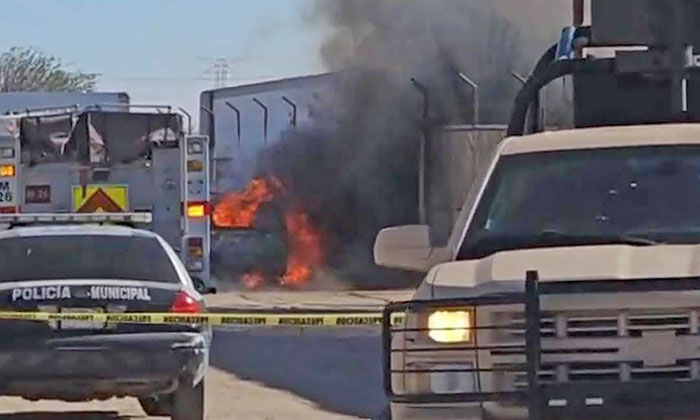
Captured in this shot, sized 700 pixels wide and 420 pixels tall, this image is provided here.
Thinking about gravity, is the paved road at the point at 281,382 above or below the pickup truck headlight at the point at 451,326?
below

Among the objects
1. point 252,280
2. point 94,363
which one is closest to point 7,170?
point 94,363

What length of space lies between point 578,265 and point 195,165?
13665 millimetres

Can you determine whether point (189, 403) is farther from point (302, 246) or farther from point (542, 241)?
point (302, 246)

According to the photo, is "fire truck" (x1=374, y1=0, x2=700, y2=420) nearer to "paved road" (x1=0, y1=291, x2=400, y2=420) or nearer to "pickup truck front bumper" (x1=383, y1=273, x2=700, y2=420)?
"pickup truck front bumper" (x1=383, y1=273, x2=700, y2=420)

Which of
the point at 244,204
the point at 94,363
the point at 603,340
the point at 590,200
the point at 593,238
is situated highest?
the point at 244,204

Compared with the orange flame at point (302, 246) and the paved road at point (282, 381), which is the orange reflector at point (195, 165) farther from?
the orange flame at point (302, 246)

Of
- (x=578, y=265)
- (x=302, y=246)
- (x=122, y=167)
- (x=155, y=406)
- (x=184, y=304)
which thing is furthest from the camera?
(x=302, y=246)

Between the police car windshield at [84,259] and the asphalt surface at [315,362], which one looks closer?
the police car windshield at [84,259]

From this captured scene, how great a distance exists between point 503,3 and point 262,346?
19326mm

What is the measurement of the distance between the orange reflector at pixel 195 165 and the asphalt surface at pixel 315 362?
2038mm

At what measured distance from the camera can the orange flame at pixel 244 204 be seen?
3158cm

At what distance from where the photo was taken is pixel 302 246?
34.1 meters

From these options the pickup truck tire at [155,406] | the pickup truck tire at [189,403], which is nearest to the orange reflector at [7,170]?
the pickup truck tire at [155,406]

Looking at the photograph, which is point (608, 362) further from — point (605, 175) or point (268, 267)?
point (268, 267)
